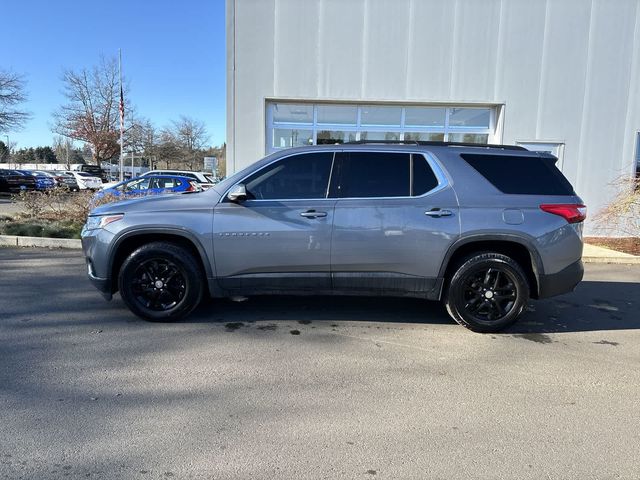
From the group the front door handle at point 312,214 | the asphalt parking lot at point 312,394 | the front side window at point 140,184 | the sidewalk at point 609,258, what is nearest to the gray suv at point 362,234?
the front door handle at point 312,214

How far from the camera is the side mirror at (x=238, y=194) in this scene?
183 inches

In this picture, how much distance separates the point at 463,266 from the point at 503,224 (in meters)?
0.58

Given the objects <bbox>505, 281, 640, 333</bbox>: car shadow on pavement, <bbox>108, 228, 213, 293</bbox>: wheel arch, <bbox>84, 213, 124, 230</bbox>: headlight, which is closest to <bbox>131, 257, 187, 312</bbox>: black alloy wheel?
<bbox>108, 228, 213, 293</bbox>: wheel arch

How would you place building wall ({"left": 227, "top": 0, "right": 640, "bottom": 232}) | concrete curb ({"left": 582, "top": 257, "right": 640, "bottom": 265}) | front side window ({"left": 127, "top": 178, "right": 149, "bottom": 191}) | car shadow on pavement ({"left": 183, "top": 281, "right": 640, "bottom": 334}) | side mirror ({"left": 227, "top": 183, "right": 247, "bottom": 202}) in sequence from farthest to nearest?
front side window ({"left": 127, "top": 178, "right": 149, "bottom": 191}) < building wall ({"left": 227, "top": 0, "right": 640, "bottom": 232}) < concrete curb ({"left": 582, "top": 257, "right": 640, "bottom": 265}) < car shadow on pavement ({"left": 183, "top": 281, "right": 640, "bottom": 334}) < side mirror ({"left": 227, "top": 183, "right": 247, "bottom": 202})

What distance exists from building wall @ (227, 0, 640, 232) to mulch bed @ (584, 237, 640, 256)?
157 cm

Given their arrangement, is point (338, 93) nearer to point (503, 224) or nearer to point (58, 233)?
point (58, 233)

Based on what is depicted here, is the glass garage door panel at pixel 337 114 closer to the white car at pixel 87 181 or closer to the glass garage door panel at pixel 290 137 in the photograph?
the glass garage door panel at pixel 290 137

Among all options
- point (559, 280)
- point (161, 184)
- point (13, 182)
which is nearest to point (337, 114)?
point (161, 184)

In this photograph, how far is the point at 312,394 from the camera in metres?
3.51

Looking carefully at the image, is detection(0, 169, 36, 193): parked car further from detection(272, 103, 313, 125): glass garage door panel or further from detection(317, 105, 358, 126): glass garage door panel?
detection(317, 105, 358, 126): glass garage door panel

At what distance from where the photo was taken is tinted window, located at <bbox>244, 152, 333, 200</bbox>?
191 inches

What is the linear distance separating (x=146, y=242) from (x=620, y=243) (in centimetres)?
1088

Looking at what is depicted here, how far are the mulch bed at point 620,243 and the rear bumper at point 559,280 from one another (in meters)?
6.43

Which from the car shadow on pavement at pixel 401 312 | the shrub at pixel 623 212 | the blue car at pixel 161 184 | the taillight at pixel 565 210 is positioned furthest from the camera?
the blue car at pixel 161 184
